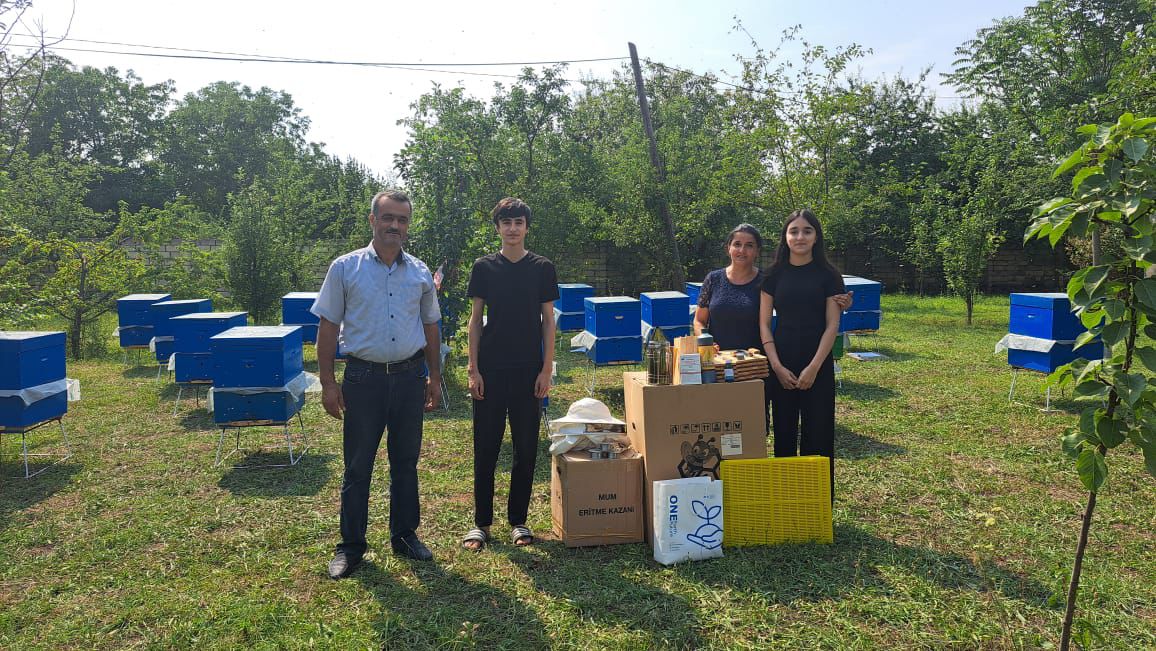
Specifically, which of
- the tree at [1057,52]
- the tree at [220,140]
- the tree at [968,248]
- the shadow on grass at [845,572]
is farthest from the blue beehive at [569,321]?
the tree at [220,140]

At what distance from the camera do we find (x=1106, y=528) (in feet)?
14.1

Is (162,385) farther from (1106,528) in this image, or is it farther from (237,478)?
(1106,528)

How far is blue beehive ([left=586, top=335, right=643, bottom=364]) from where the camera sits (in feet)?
28.0

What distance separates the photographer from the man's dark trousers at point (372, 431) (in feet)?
12.0

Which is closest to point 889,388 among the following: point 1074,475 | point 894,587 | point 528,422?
point 1074,475

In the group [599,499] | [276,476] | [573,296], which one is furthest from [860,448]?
[573,296]

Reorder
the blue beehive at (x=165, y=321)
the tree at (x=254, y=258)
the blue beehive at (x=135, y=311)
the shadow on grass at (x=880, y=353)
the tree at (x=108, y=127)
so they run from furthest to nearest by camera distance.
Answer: the tree at (x=108, y=127)
the tree at (x=254, y=258)
the shadow on grass at (x=880, y=353)
the blue beehive at (x=135, y=311)
the blue beehive at (x=165, y=321)

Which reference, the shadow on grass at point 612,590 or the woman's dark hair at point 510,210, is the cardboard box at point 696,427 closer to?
the shadow on grass at point 612,590

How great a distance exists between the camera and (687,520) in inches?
151

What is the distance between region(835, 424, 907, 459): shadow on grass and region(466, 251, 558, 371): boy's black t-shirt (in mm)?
3295

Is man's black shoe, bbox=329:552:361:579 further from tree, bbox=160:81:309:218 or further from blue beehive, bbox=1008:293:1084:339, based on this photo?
tree, bbox=160:81:309:218

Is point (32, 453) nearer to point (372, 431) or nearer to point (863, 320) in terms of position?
point (372, 431)

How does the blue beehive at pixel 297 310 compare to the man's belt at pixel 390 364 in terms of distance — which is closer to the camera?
the man's belt at pixel 390 364

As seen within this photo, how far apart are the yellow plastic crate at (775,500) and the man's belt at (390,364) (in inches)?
71.5
